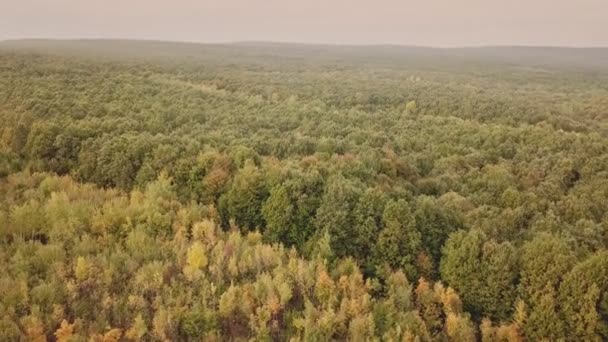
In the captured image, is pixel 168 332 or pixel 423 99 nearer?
pixel 168 332

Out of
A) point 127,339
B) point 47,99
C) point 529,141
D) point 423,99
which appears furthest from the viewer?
point 423,99

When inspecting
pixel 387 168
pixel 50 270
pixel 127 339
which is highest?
pixel 387 168

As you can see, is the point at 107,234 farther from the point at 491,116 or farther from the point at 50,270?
the point at 491,116

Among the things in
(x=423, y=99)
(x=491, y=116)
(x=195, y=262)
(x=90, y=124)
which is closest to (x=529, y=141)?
(x=491, y=116)

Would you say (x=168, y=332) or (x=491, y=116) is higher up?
A: (x=491, y=116)

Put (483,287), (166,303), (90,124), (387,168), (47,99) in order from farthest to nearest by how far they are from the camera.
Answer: (47,99)
(90,124)
(387,168)
(483,287)
(166,303)

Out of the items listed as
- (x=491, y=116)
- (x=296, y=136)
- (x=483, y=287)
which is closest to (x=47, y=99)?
(x=296, y=136)
